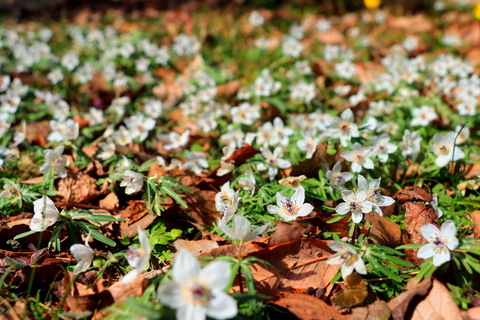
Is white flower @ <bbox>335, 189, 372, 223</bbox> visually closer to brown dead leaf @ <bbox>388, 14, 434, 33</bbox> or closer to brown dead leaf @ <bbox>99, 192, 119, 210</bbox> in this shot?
brown dead leaf @ <bbox>99, 192, 119, 210</bbox>

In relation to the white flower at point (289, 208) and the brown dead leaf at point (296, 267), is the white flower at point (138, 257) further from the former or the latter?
the white flower at point (289, 208)

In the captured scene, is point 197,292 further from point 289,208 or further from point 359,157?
point 359,157

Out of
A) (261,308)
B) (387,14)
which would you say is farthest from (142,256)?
(387,14)

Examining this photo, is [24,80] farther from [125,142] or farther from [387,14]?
[387,14]

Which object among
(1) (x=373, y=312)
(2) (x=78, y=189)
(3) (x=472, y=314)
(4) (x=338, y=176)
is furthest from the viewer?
(2) (x=78, y=189)

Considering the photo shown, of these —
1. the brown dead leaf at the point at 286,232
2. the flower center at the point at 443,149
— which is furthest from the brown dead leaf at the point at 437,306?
the flower center at the point at 443,149

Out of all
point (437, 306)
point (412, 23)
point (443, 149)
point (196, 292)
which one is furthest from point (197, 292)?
point (412, 23)

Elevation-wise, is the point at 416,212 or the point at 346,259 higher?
the point at 346,259
